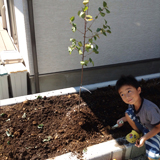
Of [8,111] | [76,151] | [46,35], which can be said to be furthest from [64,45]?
[76,151]

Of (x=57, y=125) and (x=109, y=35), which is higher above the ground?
(x=109, y=35)

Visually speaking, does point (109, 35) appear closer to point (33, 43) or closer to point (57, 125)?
point (33, 43)

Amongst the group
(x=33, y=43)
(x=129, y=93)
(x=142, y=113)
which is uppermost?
(x=33, y=43)

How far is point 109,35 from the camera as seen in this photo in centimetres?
421

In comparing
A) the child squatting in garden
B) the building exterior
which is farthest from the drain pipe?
the child squatting in garden

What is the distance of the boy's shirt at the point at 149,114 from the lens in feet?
6.87

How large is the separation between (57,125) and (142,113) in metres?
1.17

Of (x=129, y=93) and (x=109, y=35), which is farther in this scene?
(x=109, y=35)

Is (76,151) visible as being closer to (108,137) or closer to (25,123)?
(108,137)

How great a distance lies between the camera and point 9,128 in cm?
260

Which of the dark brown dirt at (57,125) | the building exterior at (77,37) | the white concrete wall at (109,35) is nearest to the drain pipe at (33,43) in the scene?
the building exterior at (77,37)

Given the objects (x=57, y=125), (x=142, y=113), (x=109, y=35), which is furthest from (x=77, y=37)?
(x=142, y=113)

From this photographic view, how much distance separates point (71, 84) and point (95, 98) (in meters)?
1.19

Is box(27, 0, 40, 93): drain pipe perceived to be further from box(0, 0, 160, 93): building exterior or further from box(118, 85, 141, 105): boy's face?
box(118, 85, 141, 105): boy's face
